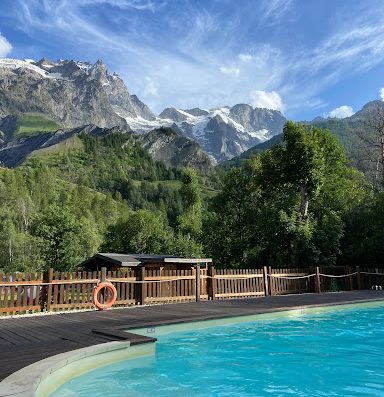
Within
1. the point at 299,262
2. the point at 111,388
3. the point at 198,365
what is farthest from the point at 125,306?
the point at 299,262

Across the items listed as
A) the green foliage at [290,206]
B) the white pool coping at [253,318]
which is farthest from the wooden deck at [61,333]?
the green foliage at [290,206]

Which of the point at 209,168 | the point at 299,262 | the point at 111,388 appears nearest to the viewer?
the point at 111,388

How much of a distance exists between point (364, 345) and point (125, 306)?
7696mm

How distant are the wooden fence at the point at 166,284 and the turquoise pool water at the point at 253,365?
15.7 ft

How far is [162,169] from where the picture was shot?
6885 inches

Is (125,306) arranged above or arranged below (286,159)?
below

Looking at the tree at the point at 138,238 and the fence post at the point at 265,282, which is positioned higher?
the tree at the point at 138,238

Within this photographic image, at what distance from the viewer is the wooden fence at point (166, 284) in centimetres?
1177

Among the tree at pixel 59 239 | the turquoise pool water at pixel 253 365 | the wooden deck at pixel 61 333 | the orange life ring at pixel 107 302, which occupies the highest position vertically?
the tree at pixel 59 239

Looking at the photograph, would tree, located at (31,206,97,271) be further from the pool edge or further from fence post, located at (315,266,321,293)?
the pool edge

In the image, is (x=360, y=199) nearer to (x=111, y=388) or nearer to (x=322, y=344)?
(x=322, y=344)

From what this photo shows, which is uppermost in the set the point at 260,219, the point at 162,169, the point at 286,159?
the point at 162,169

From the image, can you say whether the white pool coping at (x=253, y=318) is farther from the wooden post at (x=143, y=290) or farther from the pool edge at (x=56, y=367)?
the wooden post at (x=143, y=290)

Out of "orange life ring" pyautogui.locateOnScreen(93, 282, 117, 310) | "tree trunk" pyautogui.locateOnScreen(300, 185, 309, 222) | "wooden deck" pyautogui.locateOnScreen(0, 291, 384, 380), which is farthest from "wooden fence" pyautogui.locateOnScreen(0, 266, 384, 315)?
"tree trunk" pyautogui.locateOnScreen(300, 185, 309, 222)
